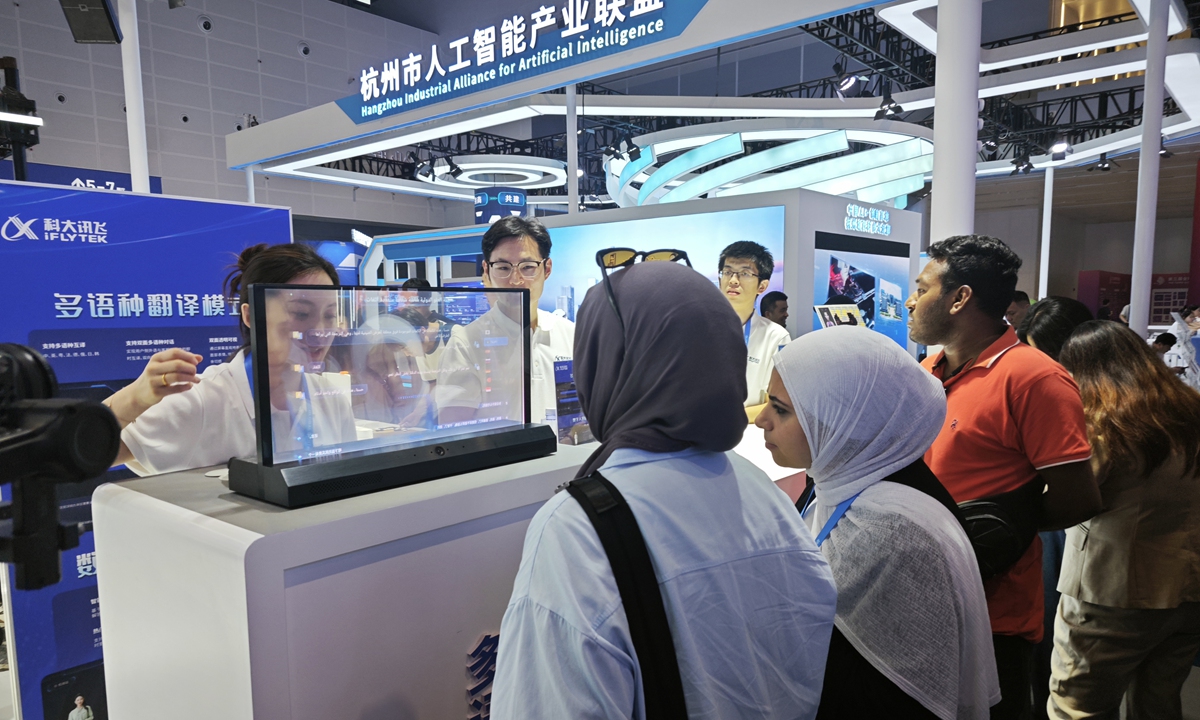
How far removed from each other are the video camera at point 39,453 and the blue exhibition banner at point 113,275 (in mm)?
2244

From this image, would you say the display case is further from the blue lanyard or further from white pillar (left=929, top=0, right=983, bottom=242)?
white pillar (left=929, top=0, right=983, bottom=242)

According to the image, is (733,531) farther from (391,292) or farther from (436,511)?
(391,292)

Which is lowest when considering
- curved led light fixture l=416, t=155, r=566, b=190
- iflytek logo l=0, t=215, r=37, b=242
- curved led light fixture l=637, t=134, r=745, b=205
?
iflytek logo l=0, t=215, r=37, b=242

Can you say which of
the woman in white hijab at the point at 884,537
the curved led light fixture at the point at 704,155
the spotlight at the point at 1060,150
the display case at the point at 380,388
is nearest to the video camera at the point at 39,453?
the display case at the point at 380,388

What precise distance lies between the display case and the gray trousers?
203 centimetres

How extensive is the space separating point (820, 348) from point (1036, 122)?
14177 mm

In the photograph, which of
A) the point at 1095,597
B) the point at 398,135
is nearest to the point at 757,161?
the point at 398,135

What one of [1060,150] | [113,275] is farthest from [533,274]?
[1060,150]

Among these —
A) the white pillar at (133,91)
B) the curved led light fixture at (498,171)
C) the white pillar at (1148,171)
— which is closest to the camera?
the white pillar at (133,91)

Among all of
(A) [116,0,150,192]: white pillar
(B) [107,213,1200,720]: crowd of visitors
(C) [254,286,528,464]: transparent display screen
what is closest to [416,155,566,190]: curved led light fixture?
(A) [116,0,150,192]: white pillar

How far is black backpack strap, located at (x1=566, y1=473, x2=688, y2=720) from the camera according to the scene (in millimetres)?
814

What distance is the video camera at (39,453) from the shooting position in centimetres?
65

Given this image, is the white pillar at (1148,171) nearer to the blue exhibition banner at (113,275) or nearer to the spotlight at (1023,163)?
the blue exhibition banner at (113,275)

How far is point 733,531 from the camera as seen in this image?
0.93 metres
